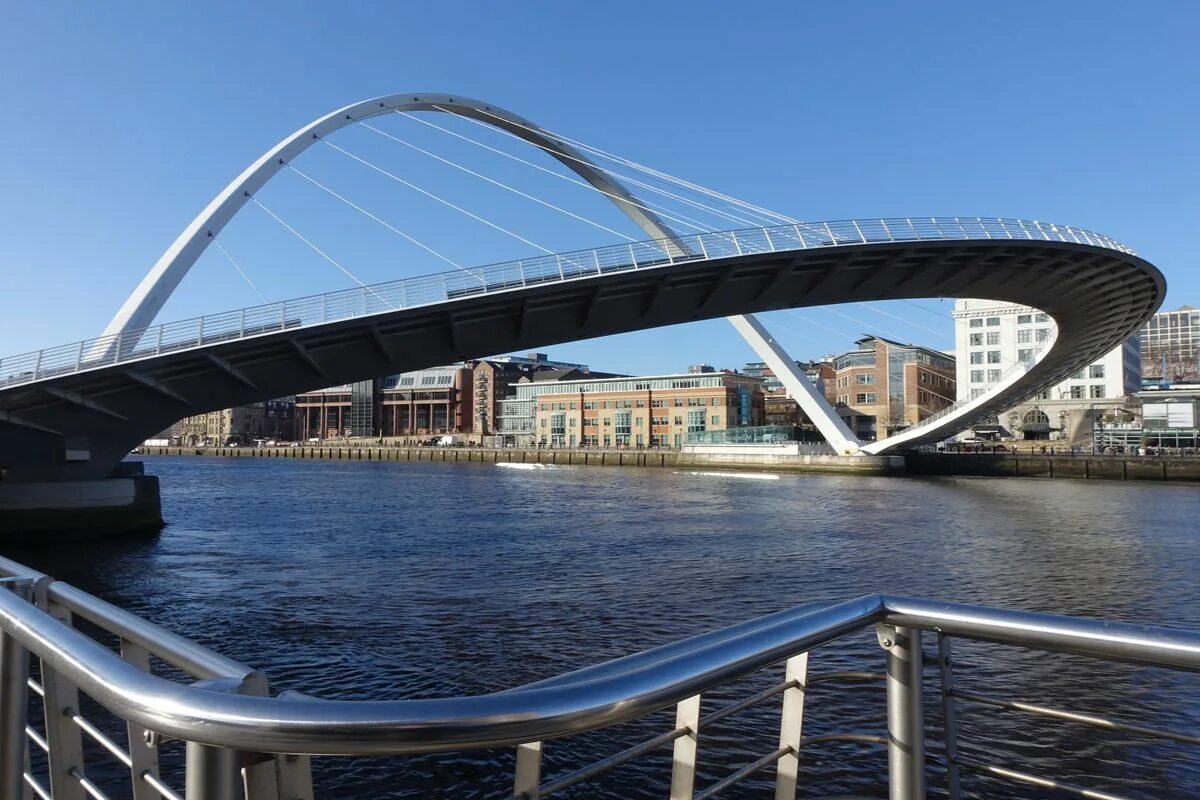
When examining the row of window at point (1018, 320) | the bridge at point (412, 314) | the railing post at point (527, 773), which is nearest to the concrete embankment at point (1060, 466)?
the bridge at point (412, 314)

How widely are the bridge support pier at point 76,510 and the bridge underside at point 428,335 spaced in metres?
0.56

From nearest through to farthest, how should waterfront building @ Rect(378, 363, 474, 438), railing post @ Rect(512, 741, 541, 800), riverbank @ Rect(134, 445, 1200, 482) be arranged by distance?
1. railing post @ Rect(512, 741, 541, 800)
2. riverbank @ Rect(134, 445, 1200, 482)
3. waterfront building @ Rect(378, 363, 474, 438)

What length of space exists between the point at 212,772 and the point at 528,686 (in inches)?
20.1

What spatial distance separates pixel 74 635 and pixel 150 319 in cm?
2891

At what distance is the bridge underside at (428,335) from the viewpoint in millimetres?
23094

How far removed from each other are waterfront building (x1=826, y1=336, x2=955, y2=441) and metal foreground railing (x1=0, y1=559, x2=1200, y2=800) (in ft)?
302

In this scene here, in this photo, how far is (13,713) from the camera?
2020mm

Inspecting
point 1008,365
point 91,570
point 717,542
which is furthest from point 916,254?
point 1008,365

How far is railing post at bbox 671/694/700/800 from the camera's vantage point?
7.02ft

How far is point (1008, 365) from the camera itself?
91.7 metres

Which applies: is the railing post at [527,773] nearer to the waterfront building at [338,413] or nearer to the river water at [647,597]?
the river water at [647,597]

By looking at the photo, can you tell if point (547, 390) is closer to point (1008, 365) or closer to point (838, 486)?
point (1008, 365)

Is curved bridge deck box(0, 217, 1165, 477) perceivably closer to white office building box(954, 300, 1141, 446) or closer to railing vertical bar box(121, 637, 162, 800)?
railing vertical bar box(121, 637, 162, 800)

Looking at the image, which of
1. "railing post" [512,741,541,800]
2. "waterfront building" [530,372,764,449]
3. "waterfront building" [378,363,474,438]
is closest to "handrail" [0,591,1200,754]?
"railing post" [512,741,541,800]
